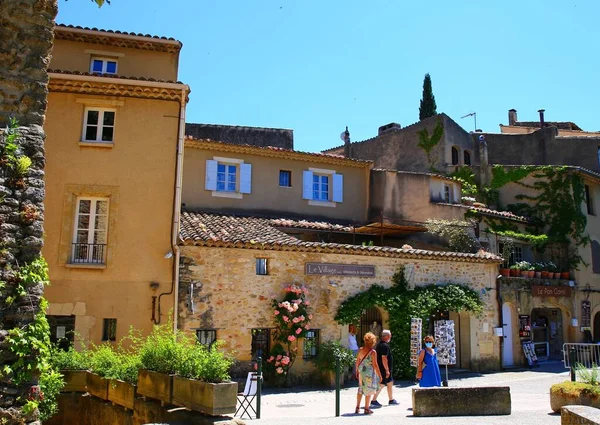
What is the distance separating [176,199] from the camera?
51.2 ft

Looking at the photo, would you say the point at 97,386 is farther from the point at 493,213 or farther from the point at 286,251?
the point at 493,213

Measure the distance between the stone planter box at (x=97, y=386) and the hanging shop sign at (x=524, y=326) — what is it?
15910 millimetres

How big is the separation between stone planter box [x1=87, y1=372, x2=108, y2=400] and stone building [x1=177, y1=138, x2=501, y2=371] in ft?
10.4

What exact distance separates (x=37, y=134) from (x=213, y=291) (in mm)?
7677

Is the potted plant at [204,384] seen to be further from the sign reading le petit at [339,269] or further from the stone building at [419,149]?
the stone building at [419,149]

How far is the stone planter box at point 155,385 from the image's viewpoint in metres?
8.89

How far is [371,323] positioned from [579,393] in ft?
27.8

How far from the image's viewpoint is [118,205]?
603 inches

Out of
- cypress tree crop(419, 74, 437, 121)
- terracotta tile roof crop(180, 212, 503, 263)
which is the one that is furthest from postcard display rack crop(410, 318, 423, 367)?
cypress tree crop(419, 74, 437, 121)

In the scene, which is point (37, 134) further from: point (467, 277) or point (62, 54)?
point (467, 277)

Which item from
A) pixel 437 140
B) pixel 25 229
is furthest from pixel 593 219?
pixel 25 229

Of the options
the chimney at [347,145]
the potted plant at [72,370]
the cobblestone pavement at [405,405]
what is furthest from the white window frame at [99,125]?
the chimney at [347,145]

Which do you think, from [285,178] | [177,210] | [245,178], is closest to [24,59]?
[177,210]

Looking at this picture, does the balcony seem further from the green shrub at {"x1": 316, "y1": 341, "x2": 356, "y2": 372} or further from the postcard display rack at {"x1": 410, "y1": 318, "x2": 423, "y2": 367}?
the postcard display rack at {"x1": 410, "y1": 318, "x2": 423, "y2": 367}
